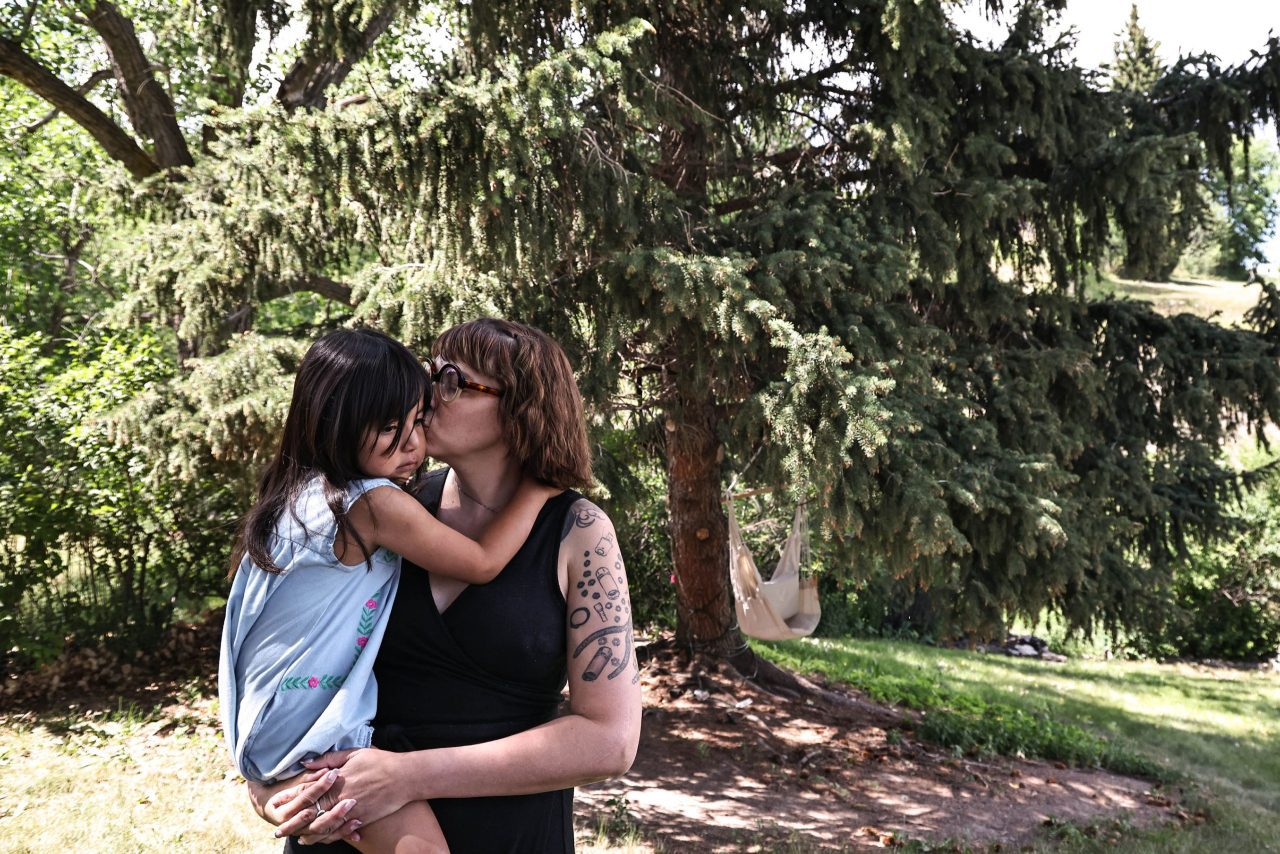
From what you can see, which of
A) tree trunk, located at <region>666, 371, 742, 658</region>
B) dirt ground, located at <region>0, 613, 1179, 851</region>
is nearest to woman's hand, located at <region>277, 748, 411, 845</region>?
dirt ground, located at <region>0, 613, 1179, 851</region>

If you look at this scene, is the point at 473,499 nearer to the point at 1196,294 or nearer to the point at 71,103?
the point at 71,103

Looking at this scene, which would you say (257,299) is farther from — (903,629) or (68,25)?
(903,629)

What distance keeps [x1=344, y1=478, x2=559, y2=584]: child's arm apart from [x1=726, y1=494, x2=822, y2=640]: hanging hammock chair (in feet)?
16.4

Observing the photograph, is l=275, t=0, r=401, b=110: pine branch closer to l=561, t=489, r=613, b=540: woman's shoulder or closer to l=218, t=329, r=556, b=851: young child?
l=218, t=329, r=556, b=851: young child

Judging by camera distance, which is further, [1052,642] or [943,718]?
[1052,642]

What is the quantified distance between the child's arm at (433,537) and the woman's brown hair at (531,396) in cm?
11

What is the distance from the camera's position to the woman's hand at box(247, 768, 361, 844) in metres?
1.51

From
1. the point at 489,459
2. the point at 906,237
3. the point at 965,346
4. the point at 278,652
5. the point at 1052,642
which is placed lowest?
the point at 1052,642

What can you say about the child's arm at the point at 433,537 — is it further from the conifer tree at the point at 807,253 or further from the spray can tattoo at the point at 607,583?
the conifer tree at the point at 807,253

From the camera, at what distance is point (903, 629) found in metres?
15.7

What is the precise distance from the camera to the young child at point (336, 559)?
5.22ft

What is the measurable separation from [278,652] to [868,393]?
3295 mm

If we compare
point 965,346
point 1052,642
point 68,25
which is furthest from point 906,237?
point 1052,642

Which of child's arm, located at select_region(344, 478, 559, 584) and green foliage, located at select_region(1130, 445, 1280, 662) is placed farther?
green foliage, located at select_region(1130, 445, 1280, 662)
